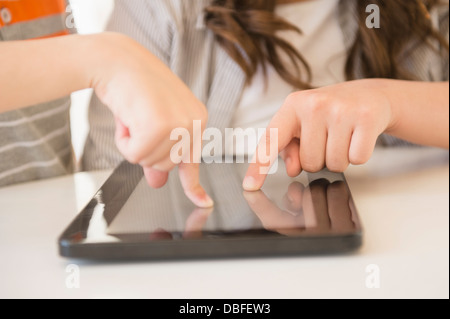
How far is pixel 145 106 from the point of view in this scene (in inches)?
12.3

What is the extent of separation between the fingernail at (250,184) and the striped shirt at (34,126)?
280 mm

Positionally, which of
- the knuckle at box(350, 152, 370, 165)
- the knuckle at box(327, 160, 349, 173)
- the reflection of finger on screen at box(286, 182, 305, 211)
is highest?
the knuckle at box(350, 152, 370, 165)

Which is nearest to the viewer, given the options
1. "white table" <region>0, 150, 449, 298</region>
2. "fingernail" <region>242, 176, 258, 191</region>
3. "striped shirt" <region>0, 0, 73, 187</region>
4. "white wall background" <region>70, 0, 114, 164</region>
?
"white table" <region>0, 150, 449, 298</region>

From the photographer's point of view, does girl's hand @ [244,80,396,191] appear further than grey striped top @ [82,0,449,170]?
No

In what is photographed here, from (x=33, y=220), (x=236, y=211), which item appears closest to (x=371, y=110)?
(x=236, y=211)

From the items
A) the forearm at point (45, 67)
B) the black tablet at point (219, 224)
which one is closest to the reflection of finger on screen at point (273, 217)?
the black tablet at point (219, 224)

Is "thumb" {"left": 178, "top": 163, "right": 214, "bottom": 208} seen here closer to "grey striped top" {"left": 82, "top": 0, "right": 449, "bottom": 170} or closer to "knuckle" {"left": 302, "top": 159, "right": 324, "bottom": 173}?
"knuckle" {"left": 302, "top": 159, "right": 324, "bottom": 173}

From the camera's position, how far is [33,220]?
397mm

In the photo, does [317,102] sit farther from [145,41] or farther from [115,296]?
[145,41]

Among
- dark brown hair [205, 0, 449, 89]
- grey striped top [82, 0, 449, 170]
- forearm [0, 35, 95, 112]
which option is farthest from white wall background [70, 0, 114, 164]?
forearm [0, 35, 95, 112]

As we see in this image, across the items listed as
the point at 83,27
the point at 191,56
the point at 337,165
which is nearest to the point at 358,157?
the point at 337,165

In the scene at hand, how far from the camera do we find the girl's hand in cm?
40

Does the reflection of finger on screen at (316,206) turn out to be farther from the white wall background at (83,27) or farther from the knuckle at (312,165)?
the white wall background at (83,27)

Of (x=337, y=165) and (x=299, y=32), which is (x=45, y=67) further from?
(x=299, y=32)
